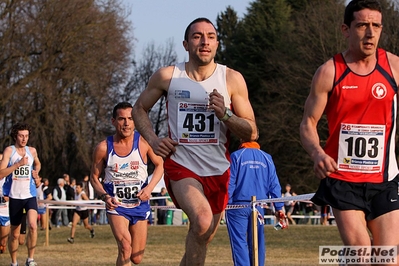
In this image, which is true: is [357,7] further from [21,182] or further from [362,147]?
[21,182]

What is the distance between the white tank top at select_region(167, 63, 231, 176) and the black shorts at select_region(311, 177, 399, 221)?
5.43 feet

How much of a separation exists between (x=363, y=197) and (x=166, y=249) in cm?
1417

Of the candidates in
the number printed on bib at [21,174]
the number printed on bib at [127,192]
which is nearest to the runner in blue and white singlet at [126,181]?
the number printed on bib at [127,192]

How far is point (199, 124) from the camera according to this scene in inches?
308

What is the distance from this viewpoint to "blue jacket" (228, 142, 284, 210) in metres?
11.0

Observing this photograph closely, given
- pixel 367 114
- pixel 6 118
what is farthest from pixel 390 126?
pixel 6 118

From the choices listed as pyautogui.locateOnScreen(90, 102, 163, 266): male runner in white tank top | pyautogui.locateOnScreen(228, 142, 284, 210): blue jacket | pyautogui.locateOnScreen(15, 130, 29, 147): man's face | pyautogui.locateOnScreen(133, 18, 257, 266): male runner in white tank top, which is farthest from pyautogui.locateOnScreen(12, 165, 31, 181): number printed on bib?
pyautogui.locateOnScreen(133, 18, 257, 266): male runner in white tank top

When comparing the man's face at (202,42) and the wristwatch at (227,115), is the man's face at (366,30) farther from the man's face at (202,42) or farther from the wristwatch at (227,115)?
the man's face at (202,42)

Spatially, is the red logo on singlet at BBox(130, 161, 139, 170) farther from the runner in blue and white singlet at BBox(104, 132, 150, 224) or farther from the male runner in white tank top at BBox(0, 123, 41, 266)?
the male runner in white tank top at BBox(0, 123, 41, 266)

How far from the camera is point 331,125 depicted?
657 centimetres

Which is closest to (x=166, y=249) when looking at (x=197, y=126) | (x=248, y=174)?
(x=248, y=174)

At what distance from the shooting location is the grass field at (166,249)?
16609mm

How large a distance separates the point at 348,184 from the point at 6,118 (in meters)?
36.0

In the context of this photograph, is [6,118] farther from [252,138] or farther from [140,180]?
[252,138]
